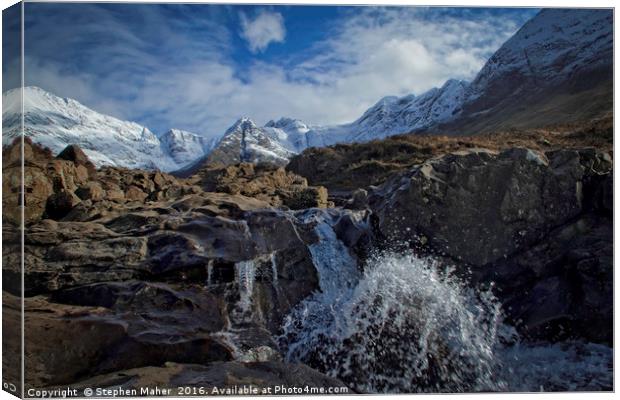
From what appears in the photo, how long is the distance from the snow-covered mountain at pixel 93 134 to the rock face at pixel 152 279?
29 cm

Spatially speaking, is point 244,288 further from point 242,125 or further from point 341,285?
point 242,125

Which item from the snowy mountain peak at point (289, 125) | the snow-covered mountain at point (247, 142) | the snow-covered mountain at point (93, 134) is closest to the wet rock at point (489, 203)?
the snowy mountain peak at point (289, 125)

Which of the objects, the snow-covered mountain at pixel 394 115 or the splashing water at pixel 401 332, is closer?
the splashing water at pixel 401 332

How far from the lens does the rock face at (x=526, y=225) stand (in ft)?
21.5

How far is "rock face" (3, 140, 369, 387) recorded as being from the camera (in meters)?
5.57

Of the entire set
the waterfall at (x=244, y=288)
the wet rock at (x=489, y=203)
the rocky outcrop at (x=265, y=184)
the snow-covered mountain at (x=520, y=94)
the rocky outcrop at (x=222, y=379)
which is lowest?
the rocky outcrop at (x=222, y=379)

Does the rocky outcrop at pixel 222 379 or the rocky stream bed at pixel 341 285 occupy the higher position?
the rocky stream bed at pixel 341 285

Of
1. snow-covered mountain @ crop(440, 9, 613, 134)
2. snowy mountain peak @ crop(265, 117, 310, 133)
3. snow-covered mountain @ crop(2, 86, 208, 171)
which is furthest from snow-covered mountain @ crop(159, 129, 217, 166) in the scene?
snow-covered mountain @ crop(440, 9, 613, 134)

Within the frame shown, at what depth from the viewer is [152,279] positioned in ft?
21.0

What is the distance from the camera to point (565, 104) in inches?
340

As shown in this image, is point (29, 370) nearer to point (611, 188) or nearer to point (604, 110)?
point (611, 188)

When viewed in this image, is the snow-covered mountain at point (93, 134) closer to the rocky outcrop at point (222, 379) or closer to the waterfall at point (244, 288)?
the waterfall at point (244, 288)

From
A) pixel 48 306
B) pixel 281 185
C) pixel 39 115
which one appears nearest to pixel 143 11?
pixel 39 115

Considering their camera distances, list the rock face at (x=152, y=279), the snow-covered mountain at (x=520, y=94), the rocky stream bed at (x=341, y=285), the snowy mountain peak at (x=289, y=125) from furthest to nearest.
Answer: the snowy mountain peak at (x=289, y=125) < the snow-covered mountain at (x=520, y=94) < the rocky stream bed at (x=341, y=285) < the rock face at (x=152, y=279)
